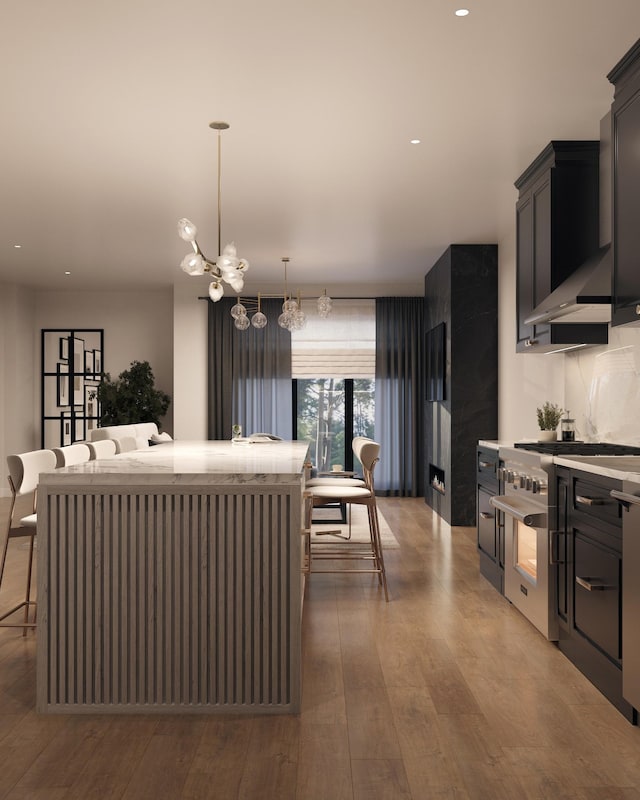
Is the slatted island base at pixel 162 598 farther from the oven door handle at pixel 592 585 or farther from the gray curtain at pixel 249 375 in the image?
the gray curtain at pixel 249 375

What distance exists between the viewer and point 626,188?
10.5ft

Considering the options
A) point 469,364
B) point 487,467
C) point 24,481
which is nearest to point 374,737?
point 24,481

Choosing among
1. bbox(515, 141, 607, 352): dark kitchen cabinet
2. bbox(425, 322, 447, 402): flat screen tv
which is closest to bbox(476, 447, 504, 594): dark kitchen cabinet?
bbox(515, 141, 607, 352): dark kitchen cabinet

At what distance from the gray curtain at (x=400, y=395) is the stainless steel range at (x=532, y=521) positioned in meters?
4.89

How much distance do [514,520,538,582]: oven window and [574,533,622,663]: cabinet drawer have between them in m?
0.53

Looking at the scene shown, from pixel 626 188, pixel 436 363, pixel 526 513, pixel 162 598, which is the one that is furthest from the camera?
pixel 436 363

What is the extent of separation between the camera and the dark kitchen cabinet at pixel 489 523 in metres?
4.51

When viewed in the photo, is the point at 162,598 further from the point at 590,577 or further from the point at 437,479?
the point at 437,479

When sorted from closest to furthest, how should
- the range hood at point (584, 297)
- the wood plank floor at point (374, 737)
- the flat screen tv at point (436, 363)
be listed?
the wood plank floor at point (374, 737) < the range hood at point (584, 297) < the flat screen tv at point (436, 363)

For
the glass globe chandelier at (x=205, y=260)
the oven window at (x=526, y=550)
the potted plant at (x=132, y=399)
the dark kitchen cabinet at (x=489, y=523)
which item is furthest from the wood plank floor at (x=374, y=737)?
the potted plant at (x=132, y=399)

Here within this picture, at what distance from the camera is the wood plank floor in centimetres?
222

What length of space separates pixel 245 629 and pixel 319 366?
6842mm

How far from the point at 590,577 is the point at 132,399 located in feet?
23.0

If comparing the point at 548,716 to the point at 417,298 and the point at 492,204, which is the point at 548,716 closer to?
the point at 492,204
